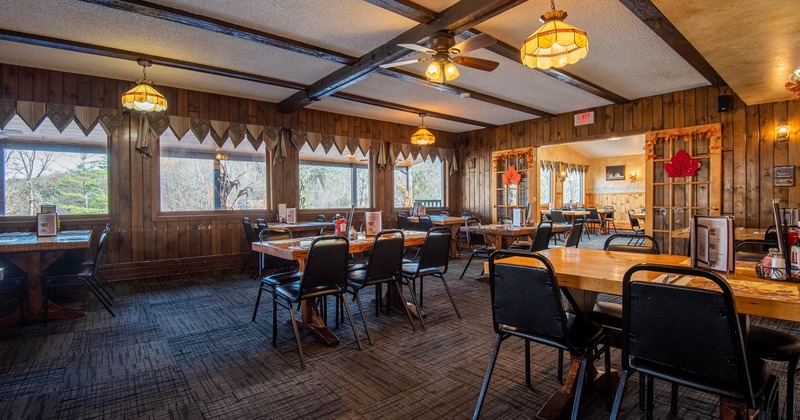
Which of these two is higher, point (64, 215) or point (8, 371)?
point (64, 215)

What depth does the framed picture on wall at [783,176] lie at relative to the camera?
4.99m

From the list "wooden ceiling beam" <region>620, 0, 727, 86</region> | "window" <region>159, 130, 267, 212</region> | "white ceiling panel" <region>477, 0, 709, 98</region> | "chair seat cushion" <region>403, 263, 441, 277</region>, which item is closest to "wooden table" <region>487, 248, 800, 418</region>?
"chair seat cushion" <region>403, 263, 441, 277</region>

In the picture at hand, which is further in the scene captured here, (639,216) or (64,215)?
(639,216)

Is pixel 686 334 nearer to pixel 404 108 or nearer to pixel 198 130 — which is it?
pixel 404 108

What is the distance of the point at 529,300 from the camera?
1.78 m

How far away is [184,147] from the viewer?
582cm

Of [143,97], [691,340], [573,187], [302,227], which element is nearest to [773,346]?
[691,340]

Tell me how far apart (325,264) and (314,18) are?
2.20m

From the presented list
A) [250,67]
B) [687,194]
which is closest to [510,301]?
[250,67]

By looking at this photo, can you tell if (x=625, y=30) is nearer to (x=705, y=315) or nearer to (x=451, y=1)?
(x=451, y=1)

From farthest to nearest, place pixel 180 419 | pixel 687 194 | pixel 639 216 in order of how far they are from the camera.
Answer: pixel 639 216 < pixel 687 194 < pixel 180 419

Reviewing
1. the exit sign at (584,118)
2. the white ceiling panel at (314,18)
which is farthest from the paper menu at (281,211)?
the exit sign at (584,118)

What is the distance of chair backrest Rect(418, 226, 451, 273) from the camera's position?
133 inches

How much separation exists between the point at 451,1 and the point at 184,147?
4619 mm
